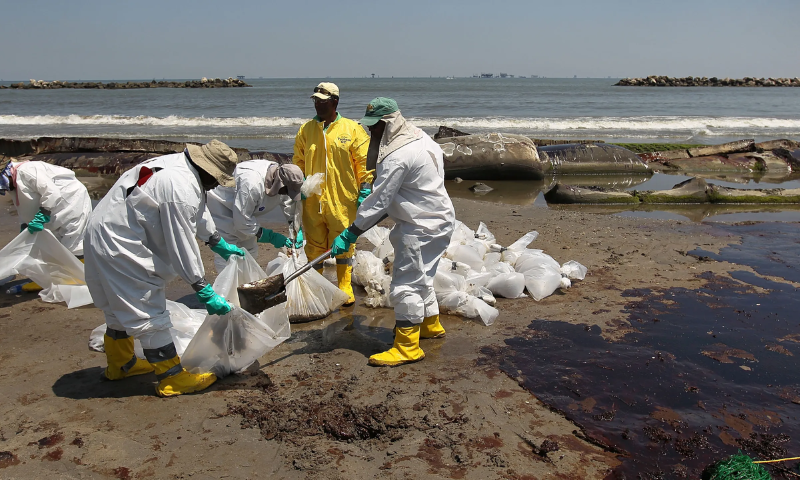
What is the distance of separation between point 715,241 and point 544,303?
3.02 meters

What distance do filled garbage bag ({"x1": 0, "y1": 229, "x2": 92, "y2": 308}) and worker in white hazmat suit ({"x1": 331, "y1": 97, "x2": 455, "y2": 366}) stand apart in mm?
2581

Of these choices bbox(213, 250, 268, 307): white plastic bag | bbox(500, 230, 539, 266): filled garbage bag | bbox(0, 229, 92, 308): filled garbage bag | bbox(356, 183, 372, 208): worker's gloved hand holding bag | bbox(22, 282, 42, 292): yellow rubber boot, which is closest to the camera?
bbox(213, 250, 268, 307): white plastic bag

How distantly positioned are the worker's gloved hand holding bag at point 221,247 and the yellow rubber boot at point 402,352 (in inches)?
46.3

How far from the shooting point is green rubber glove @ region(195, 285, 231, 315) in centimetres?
315

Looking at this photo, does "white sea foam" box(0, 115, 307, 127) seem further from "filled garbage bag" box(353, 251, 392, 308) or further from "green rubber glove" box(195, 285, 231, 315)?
"green rubber glove" box(195, 285, 231, 315)

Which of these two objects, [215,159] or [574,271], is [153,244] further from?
[574,271]

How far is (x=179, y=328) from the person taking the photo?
3.88 meters

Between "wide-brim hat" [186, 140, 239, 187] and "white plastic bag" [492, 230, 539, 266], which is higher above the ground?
"wide-brim hat" [186, 140, 239, 187]

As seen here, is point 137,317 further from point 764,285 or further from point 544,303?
point 764,285

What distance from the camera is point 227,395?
3344 mm

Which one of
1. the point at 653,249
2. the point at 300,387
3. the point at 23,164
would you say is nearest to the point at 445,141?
the point at 653,249

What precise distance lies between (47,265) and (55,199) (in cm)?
57

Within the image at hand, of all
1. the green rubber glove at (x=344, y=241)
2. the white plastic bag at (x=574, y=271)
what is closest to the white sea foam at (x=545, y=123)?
the white plastic bag at (x=574, y=271)

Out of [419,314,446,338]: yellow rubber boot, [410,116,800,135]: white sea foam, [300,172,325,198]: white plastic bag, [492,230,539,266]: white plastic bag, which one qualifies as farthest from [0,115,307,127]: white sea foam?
[419,314,446,338]: yellow rubber boot
